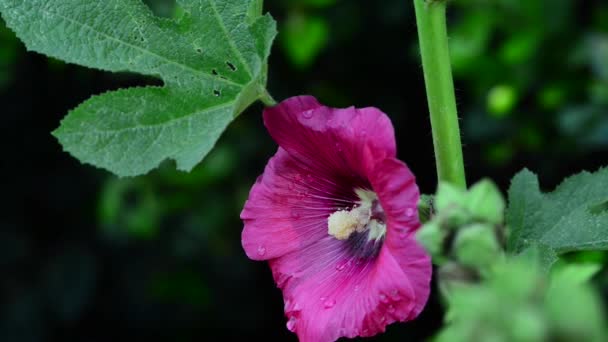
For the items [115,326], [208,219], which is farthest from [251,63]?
[115,326]

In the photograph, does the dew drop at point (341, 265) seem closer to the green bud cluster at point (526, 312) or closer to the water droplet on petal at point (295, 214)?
the water droplet on petal at point (295, 214)

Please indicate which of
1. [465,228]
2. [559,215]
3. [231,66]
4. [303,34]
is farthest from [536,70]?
[465,228]

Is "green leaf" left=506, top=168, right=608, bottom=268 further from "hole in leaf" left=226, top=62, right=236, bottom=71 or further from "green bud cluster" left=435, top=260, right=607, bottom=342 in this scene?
"green bud cluster" left=435, top=260, right=607, bottom=342

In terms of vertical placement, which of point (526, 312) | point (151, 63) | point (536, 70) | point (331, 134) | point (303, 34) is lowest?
point (526, 312)

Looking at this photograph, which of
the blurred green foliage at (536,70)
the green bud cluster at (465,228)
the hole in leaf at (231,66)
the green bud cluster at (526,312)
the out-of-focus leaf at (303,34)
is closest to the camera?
the green bud cluster at (526,312)

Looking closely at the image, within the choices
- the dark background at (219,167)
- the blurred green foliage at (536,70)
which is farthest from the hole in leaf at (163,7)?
the blurred green foliage at (536,70)

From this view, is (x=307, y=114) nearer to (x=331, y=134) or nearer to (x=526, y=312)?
(x=331, y=134)

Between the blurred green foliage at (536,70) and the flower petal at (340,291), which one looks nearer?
the flower petal at (340,291)
